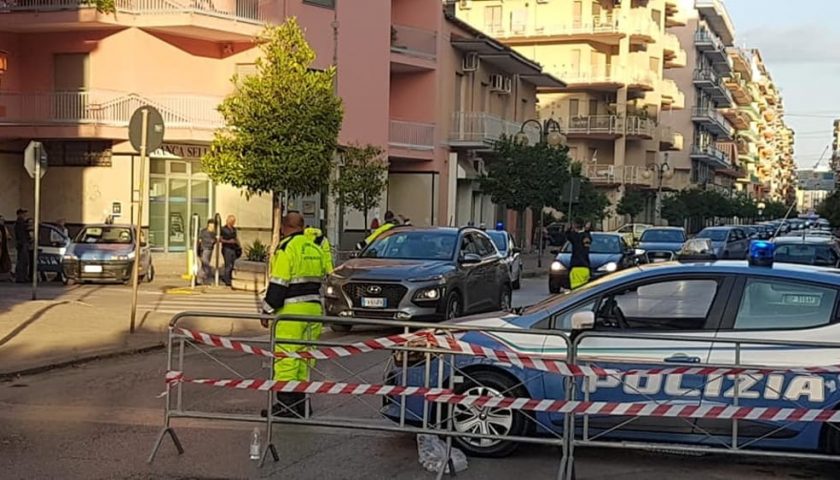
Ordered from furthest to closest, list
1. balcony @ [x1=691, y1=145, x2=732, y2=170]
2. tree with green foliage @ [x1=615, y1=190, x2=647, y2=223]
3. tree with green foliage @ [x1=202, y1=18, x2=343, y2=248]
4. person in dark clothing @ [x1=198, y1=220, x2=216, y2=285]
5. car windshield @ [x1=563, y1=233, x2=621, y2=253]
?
balcony @ [x1=691, y1=145, x2=732, y2=170] < tree with green foliage @ [x1=615, y1=190, x2=647, y2=223] < car windshield @ [x1=563, y1=233, x2=621, y2=253] < person in dark clothing @ [x1=198, y1=220, x2=216, y2=285] < tree with green foliage @ [x1=202, y1=18, x2=343, y2=248]

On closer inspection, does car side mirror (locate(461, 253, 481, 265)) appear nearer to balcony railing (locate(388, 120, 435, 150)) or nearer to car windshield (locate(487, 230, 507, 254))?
car windshield (locate(487, 230, 507, 254))

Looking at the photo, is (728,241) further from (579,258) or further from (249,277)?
(579,258)

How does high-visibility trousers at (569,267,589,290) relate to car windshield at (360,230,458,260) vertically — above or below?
below

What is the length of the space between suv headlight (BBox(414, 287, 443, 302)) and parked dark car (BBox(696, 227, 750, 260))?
20.2 metres

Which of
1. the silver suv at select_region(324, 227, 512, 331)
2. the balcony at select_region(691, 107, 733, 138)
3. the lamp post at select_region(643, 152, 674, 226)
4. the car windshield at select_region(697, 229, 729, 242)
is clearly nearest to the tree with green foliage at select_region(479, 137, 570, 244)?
the car windshield at select_region(697, 229, 729, 242)

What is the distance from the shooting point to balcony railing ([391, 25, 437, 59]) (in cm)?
3762

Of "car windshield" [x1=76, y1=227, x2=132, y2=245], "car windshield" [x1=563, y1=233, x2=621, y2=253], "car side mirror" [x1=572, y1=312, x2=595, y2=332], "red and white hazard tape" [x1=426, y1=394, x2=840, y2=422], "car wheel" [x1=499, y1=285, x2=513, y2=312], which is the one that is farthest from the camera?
"car windshield" [x1=563, y1=233, x2=621, y2=253]

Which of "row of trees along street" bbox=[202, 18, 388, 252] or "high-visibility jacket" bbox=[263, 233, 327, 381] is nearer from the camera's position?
"high-visibility jacket" bbox=[263, 233, 327, 381]

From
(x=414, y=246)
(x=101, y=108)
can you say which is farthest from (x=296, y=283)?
(x=101, y=108)

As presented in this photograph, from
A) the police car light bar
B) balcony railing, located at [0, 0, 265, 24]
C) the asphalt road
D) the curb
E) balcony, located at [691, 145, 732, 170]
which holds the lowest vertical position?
the curb

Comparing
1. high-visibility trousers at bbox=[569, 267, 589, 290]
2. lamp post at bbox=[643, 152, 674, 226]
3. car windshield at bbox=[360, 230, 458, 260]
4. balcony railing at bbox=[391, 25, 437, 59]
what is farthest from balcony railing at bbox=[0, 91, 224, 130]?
Result: lamp post at bbox=[643, 152, 674, 226]

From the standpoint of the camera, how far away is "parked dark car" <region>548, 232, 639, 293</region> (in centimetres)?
2212

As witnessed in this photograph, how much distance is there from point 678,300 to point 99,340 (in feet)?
28.3

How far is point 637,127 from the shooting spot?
68.4 m
